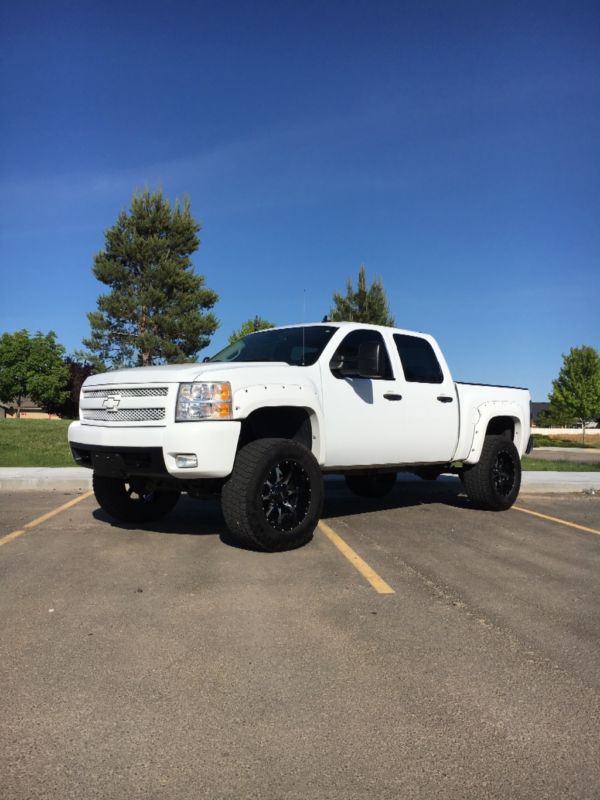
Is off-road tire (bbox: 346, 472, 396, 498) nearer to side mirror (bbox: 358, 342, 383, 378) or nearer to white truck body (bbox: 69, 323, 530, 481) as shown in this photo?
white truck body (bbox: 69, 323, 530, 481)

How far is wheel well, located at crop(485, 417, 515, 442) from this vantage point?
30.4 feet

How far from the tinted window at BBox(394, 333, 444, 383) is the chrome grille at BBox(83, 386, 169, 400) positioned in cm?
313

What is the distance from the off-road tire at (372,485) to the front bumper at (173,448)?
14.6ft

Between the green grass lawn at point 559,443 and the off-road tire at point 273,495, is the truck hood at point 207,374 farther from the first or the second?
the green grass lawn at point 559,443

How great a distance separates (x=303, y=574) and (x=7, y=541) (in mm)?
3150

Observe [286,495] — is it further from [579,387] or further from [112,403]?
[579,387]

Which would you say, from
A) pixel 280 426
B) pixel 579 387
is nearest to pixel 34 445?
pixel 280 426

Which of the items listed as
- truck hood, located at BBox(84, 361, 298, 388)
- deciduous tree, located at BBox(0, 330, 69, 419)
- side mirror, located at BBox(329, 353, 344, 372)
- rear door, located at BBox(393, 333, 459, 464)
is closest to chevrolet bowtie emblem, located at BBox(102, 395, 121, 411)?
truck hood, located at BBox(84, 361, 298, 388)

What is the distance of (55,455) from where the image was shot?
1611 centimetres

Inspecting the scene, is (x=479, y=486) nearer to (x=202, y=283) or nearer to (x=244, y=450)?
(x=244, y=450)

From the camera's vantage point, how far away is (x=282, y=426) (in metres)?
6.66

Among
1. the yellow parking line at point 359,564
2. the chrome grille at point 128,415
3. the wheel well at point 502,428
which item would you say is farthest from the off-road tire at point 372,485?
the chrome grille at point 128,415

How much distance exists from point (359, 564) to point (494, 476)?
3799 mm

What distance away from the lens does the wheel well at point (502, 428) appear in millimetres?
9273
